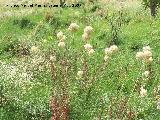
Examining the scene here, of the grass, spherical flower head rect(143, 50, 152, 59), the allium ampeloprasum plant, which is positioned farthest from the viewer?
the grass

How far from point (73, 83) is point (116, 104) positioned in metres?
1.54

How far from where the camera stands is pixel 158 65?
1181 cm

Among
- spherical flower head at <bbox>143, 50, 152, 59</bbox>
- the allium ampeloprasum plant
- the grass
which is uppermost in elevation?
spherical flower head at <bbox>143, 50, 152, 59</bbox>

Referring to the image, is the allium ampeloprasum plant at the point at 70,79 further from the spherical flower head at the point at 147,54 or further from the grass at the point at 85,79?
the spherical flower head at the point at 147,54

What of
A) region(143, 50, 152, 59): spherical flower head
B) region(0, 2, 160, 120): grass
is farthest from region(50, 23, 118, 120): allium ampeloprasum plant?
region(143, 50, 152, 59): spherical flower head

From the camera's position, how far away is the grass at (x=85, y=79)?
891 centimetres

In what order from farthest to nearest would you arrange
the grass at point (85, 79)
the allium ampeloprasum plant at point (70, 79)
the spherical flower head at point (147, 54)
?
the grass at point (85, 79) → the spherical flower head at point (147, 54) → the allium ampeloprasum plant at point (70, 79)

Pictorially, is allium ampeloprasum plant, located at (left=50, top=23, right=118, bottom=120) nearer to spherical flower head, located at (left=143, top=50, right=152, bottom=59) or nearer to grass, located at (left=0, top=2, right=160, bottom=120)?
grass, located at (left=0, top=2, right=160, bottom=120)

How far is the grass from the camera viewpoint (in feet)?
29.2

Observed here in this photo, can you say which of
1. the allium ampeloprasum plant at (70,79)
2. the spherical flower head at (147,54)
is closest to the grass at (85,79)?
the allium ampeloprasum plant at (70,79)

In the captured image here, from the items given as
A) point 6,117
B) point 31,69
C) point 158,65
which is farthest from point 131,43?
point 6,117

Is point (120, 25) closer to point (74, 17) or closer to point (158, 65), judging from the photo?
point (158, 65)

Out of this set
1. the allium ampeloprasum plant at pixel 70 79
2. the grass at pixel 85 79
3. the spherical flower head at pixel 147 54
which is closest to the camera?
the allium ampeloprasum plant at pixel 70 79

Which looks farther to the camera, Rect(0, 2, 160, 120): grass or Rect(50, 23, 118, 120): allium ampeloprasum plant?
Rect(0, 2, 160, 120): grass
